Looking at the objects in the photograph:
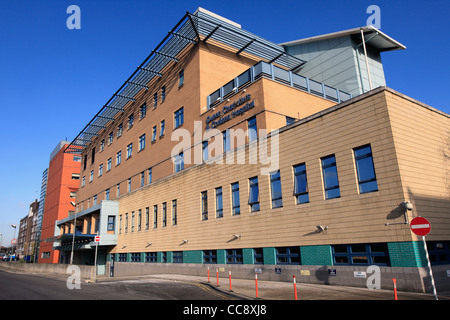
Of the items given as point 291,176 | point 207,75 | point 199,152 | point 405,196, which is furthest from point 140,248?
point 405,196

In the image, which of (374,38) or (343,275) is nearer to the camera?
(343,275)

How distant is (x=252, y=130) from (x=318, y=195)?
8.90 meters

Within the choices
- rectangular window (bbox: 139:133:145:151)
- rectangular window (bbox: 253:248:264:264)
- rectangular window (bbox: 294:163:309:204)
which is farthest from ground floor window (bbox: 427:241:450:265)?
rectangular window (bbox: 139:133:145:151)

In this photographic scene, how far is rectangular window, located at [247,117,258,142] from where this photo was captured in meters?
25.0

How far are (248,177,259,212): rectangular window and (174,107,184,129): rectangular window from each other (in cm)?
1364

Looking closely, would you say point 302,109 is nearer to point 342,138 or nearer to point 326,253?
point 342,138

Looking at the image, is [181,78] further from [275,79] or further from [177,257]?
[177,257]

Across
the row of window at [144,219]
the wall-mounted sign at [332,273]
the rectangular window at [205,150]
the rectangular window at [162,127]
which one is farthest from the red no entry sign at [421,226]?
the rectangular window at [162,127]

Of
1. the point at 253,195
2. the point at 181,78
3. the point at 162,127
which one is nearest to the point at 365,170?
the point at 253,195

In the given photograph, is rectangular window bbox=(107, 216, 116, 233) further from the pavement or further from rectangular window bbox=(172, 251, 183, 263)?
the pavement

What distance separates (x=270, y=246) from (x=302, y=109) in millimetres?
12149

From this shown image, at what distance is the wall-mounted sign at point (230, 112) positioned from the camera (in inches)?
1024

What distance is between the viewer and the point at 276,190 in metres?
20.9

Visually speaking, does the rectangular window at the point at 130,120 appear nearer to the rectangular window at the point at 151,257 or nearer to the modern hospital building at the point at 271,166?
the modern hospital building at the point at 271,166
